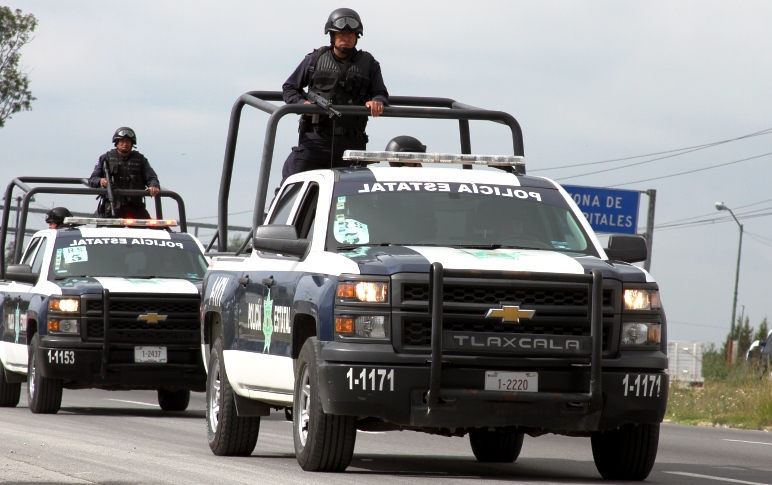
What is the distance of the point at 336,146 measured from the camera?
1280 centimetres

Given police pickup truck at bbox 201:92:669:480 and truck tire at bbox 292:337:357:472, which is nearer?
police pickup truck at bbox 201:92:669:480

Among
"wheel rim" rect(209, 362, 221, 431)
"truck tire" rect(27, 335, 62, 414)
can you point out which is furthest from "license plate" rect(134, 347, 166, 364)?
"wheel rim" rect(209, 362, 221, 431)

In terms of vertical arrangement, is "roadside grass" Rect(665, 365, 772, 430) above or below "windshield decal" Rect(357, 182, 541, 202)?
below

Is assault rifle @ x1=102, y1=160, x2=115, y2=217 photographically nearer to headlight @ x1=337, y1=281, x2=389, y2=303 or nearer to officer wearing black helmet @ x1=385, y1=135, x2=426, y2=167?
officer wearing black helmet @ x1=385, y1=135, x2=426, y2=167

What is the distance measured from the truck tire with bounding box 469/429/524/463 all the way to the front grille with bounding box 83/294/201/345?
6233 millimetres

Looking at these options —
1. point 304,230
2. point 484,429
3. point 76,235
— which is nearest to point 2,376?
point 76,235

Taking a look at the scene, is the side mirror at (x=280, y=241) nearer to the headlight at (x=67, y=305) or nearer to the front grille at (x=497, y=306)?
the front grille at (x=497, y=306)

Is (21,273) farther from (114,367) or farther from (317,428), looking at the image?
(317,428)

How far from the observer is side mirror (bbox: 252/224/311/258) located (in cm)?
1007

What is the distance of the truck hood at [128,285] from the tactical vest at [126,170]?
8.62ft

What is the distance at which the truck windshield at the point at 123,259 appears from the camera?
18.3 meters

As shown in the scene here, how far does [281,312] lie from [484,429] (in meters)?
1.60

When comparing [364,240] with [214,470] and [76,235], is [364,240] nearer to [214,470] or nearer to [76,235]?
[214,470]

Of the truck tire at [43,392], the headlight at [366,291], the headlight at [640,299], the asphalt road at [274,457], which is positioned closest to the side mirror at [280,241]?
the headlight at [366,291]
